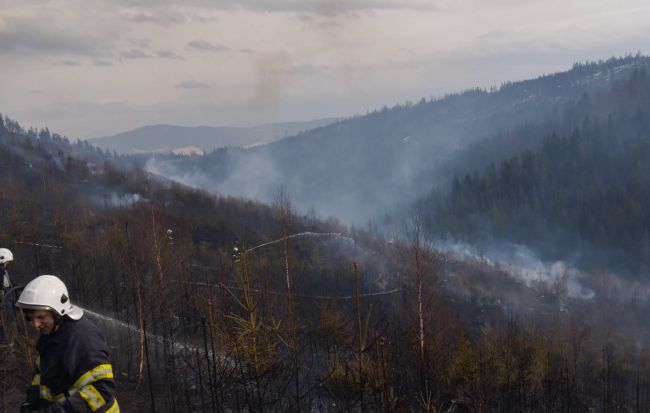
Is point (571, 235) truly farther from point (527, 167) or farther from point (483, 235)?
point (527, 167)

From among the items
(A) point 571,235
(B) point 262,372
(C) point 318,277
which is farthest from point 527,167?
(B) point 262,372

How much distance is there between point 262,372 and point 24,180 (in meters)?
66.3

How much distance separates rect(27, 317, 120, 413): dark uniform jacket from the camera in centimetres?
431

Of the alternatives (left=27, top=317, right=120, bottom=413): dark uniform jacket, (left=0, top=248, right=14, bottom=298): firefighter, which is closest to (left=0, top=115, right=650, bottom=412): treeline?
(left=0, top=248, right=14, bottom=298): firefighter

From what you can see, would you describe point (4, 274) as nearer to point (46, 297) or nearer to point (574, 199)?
point (46, 297)

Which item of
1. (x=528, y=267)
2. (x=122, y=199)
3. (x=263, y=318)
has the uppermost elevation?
(x=122, y=199)

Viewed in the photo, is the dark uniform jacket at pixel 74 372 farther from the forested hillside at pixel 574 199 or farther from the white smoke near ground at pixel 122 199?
the forested hillside at pixel 574 199

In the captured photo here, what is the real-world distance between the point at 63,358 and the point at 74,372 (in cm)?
14

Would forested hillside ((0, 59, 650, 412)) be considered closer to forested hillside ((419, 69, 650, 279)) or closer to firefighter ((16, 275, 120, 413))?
forested hillside ((419, 69, 650, 279))

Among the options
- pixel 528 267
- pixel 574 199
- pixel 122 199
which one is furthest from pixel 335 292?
pixel 574 199

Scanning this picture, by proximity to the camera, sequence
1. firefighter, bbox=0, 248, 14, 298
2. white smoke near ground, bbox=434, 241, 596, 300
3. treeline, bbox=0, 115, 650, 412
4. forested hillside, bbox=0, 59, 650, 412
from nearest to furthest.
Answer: firefighter, bbox=0, 248, 14, 298 → treeline, bbox=0, 115, 650, 412 → forested hillside, bbox=0, 59, 650, 412 → white smoke near ground, bbox=434, 241, 596, 300

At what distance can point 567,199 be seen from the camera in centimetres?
11188

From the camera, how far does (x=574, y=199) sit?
111000 millimetres

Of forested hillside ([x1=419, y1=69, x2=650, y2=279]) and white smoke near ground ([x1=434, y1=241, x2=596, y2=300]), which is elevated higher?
forested hillside ([x1=419, y1=69, x2=650, y2=279])
